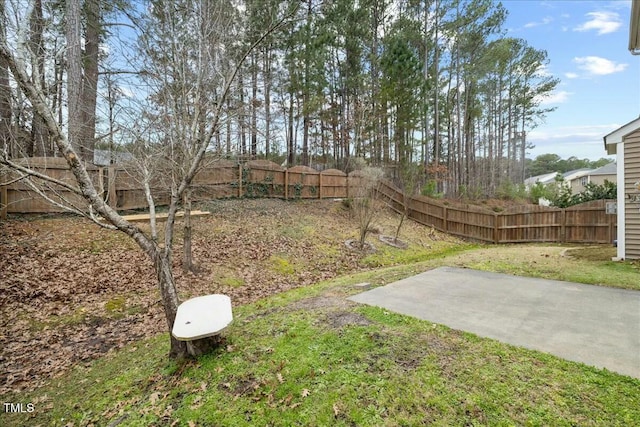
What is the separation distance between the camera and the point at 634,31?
4281mm

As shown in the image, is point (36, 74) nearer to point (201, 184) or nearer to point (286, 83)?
point (201, 184)

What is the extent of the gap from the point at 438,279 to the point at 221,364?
3840 mm

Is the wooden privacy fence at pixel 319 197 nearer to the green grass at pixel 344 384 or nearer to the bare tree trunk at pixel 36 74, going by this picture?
the bare tree trunk at pixel 36 74

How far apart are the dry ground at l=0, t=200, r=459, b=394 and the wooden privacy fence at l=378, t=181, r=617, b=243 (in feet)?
10.0

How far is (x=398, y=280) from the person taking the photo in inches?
208

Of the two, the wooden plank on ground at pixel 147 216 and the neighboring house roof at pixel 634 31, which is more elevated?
the neighboring house roof at pixel 634 31

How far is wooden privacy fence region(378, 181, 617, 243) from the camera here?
9648mm

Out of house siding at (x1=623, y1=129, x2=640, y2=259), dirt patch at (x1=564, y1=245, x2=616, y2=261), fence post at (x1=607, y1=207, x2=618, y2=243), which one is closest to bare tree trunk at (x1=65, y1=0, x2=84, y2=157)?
dirt patch at (x1=564, y1=245, x2=616, y2=261)

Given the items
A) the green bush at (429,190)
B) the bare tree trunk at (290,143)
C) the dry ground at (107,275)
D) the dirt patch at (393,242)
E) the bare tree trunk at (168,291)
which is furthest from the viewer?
the bare tree trunk at (290,143)

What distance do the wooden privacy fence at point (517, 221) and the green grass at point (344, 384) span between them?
893cm

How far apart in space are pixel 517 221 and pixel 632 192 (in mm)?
5032

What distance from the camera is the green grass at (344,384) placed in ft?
6.78

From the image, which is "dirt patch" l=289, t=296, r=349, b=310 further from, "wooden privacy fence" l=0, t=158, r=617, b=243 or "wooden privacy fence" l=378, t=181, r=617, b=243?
"wooden privacy fence" l=378, t=181, r=617, b=243


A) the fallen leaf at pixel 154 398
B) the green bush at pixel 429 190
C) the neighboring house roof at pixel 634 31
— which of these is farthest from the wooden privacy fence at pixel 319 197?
the neighboring house roof at pixel 634 31
